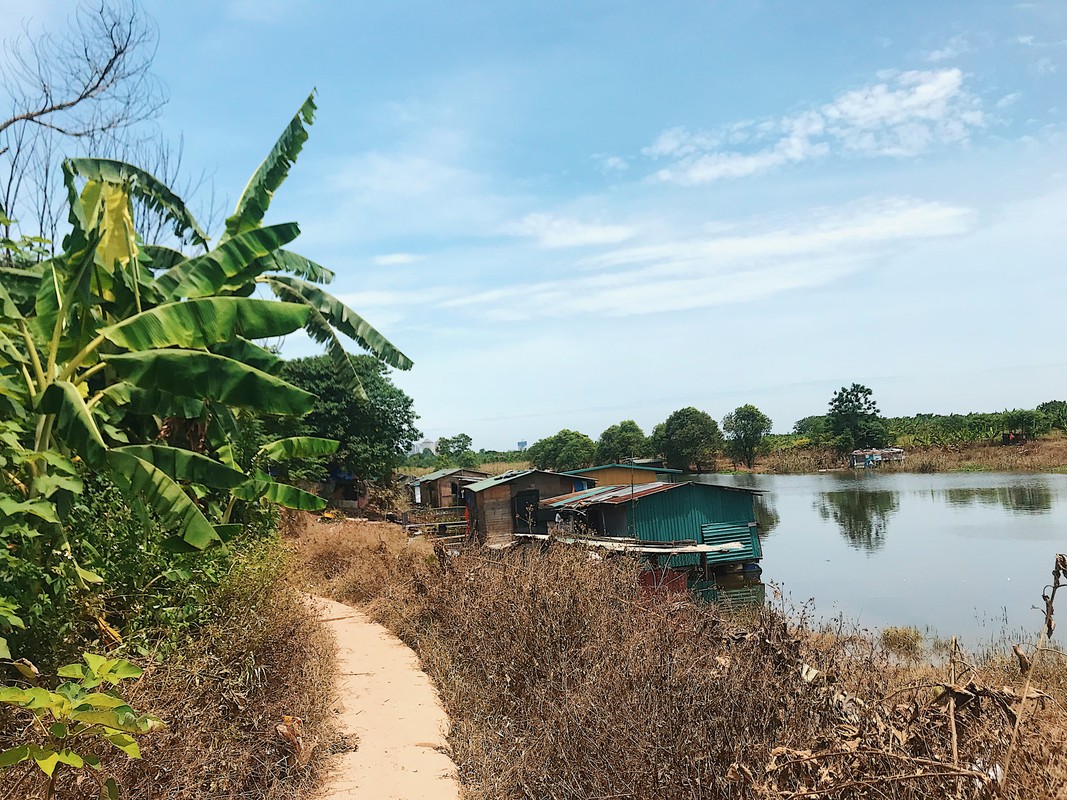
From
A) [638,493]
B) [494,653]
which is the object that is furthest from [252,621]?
[638,493]

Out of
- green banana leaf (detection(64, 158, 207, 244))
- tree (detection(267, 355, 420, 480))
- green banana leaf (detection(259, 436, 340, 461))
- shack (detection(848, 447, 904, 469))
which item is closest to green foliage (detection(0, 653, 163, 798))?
green banana leaf (detection(259, 436, 340, 461))

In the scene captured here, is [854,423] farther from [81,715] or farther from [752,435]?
[81,715]

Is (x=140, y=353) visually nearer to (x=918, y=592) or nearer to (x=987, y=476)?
(x=918, y=592)

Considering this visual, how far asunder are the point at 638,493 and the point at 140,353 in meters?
15.0

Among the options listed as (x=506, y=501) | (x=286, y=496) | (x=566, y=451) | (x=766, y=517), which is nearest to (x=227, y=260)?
(x=286, y=496)

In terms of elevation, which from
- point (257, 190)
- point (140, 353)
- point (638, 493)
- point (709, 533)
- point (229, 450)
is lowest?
point (709, 533)

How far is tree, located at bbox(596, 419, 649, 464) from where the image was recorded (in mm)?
59056

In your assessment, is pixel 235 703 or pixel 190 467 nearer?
pixel 190 467

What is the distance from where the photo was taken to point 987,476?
4494 centimetres

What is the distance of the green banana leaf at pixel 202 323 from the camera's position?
4422 millimetres

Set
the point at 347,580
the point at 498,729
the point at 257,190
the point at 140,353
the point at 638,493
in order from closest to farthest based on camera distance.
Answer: the point at 140,353
the point at 498,729
the point at 257,190
the point at 347,580
the point at 638,493

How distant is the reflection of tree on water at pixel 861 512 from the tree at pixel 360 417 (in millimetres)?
18955

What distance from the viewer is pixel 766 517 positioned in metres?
34.0

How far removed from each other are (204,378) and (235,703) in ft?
8.32
